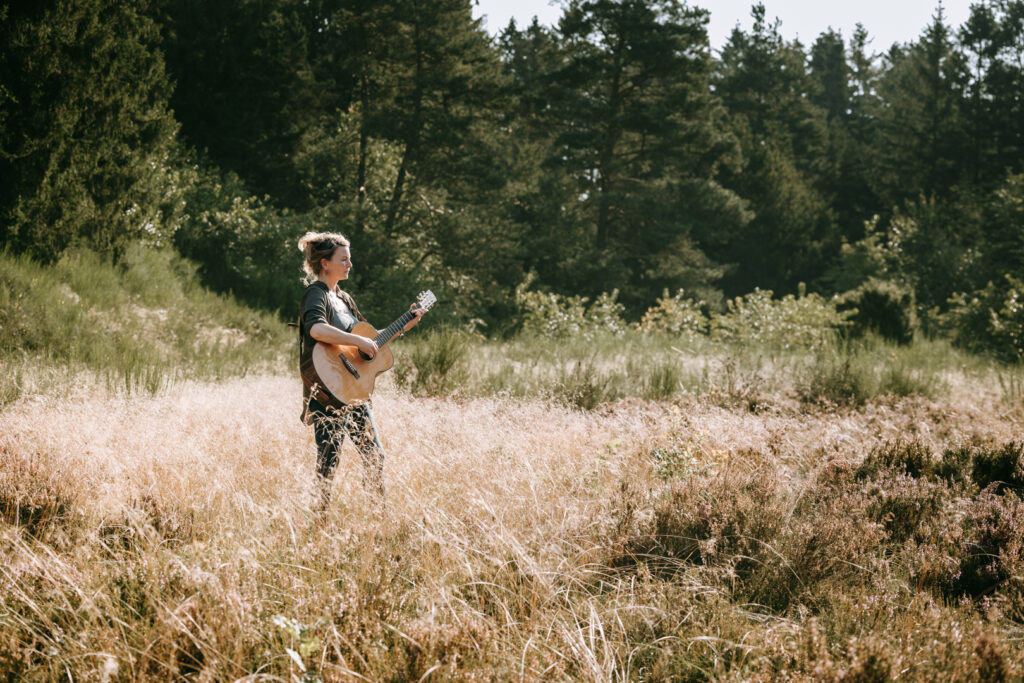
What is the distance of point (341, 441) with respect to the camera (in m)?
3.91

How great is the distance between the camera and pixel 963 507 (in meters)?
3.89

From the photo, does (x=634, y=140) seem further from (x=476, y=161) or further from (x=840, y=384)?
(x=840, y=384)

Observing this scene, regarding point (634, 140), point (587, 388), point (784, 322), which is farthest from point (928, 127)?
point (587, 388)

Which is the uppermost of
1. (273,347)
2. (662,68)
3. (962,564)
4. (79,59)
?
(662,68)

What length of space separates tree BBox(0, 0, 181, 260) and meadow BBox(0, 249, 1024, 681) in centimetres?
499

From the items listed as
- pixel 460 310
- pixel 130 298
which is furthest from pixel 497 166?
pixel 130 298

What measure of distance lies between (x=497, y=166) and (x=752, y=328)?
29.0ft

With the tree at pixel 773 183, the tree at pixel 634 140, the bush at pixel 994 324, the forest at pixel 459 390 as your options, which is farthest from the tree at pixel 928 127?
the bush at pixel 994 324

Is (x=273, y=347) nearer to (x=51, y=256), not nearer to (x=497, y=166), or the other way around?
(x=51, y=256)

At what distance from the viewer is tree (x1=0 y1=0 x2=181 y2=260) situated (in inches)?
373

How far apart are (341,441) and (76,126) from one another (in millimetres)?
9658

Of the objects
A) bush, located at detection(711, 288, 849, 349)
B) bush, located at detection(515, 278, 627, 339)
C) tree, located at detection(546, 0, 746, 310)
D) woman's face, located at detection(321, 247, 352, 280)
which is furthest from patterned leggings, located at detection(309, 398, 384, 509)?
tree, located at detection(546, 0, 746, 310)

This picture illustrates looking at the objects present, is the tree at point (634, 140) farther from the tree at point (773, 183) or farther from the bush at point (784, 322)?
the bush at point (784, 322)

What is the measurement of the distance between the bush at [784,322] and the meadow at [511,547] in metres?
8.23
